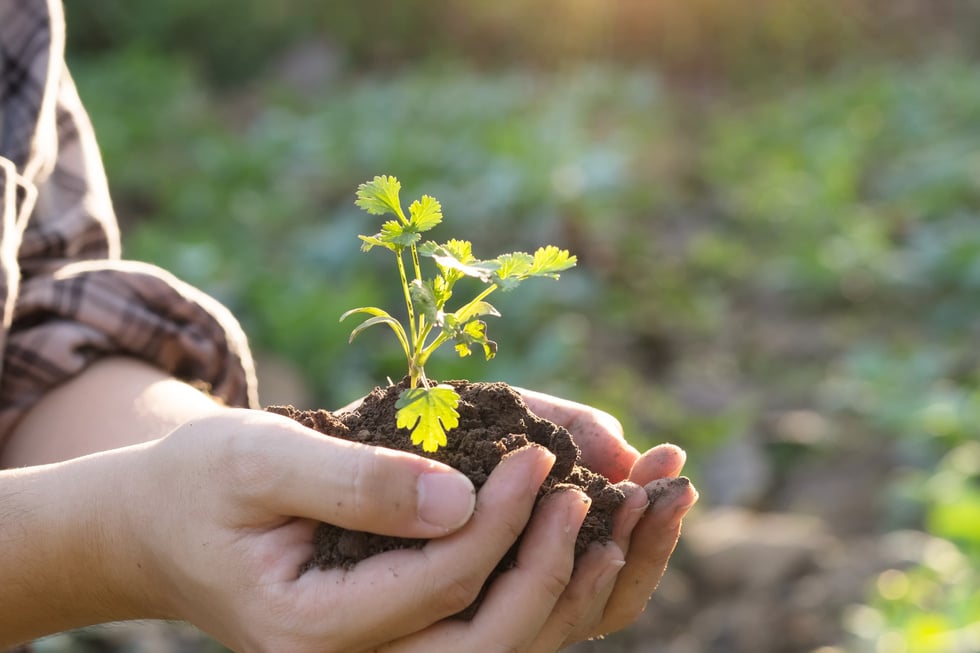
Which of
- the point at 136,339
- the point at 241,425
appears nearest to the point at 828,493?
the point at 136,339

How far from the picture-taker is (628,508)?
1507 mm

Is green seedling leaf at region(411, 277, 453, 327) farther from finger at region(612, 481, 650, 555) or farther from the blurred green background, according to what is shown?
the blurred green background

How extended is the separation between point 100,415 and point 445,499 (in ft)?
2.61

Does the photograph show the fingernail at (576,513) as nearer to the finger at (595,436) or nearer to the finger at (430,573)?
the finger at (430,573)

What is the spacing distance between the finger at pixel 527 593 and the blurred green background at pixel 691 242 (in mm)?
1973

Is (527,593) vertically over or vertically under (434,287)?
under

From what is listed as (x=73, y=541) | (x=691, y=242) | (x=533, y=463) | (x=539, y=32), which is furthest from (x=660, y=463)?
(x=539, y=32)

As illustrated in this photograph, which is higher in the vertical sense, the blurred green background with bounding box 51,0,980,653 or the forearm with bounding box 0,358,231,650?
the blurred green background with bounding box 51,0,980,653

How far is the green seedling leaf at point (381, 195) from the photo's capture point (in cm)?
155

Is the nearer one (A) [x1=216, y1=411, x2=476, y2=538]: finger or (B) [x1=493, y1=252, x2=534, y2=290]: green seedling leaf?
(A) [x1=216, y1=411, x2=476, y2=538]: finger

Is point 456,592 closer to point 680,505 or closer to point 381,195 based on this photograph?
point 680,505

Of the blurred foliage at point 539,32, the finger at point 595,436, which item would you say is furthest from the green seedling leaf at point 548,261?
A: the blurred foliage at point 539,32

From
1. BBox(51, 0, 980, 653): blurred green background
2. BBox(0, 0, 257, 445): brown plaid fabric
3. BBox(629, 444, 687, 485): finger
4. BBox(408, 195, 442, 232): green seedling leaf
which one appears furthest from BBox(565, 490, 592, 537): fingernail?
BBox(51, 0, 980, 653): blurred green background

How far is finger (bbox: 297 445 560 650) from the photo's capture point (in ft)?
4.33
